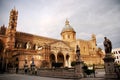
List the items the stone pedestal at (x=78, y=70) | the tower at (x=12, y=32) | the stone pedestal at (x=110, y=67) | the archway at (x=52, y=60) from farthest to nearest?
1. the archway at (x=52, y=60)
2. the tower at (x=12, y=32)
3. the stone pedestal at (x=78, y=70)
4. the stone pedestal at (x=110, y=67)

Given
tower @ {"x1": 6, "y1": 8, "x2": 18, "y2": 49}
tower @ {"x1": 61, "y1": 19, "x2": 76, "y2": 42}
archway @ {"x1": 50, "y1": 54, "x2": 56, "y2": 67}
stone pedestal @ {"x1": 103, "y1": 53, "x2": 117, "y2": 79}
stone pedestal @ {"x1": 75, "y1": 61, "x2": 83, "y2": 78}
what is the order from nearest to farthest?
1. stone pedestal @ {"x1": 103, "y1": 53, "x2": 117, "y2": 79}
2. stone pedestal @ {"x1": 75, "y1": 61, "x2": 83, "y2": 78}
3. tower @ {"x1": 6, "y1": 8, "x2": 18, "y2": 49}
4. archway @ {"x1": 50, "y1": 54, "x2": 56, "y2": 67}
5. tower @ {"x1": 61, "y1": 19, "x2": 76, "y2": 42}

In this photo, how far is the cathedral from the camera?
108 ft

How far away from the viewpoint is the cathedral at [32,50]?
33.1 m

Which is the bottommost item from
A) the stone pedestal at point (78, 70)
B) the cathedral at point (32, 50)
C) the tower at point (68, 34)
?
the stone pedestal at point (78, 70)

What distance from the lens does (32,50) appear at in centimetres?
3753

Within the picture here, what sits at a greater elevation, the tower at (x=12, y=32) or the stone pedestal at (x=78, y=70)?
the tower at (x=12, y=32)

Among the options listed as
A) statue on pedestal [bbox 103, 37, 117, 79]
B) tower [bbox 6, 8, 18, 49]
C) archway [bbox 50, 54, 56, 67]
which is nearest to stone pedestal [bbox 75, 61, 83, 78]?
statue on pedestal [bbox 103, 37, 117, 79]

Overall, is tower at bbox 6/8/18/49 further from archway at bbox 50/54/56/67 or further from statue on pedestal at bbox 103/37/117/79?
statue on pedestal at bbox 103/37/117/79

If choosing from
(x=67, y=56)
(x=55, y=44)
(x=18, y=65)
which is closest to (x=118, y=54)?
(x=67, y=56)

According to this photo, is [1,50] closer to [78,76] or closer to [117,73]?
[78,76]

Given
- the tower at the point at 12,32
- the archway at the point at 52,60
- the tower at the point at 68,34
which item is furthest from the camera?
the tower at the point at 68,34

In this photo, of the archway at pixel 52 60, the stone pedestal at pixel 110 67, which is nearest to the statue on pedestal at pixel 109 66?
the stone pedestal at pixel 110 67

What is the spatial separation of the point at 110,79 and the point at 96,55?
1857 inches

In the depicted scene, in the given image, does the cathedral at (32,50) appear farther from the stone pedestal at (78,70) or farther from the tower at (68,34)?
the stone pedestal at (78,70)
